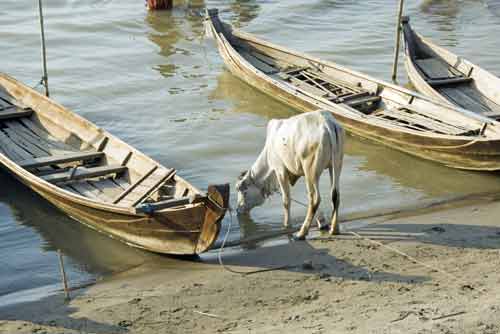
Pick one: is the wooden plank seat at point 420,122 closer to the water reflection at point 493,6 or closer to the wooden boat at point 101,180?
the wooden boat at point 101,180

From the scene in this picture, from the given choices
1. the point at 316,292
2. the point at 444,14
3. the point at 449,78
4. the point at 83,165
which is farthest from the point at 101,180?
the point at 444,14

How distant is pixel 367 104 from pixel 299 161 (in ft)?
16.6

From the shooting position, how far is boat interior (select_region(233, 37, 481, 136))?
12.8 metres

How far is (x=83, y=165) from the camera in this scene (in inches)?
462

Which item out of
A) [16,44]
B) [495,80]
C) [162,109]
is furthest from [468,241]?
[16,44]

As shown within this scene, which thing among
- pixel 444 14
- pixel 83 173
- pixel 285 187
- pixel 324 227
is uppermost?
pixel 444 14

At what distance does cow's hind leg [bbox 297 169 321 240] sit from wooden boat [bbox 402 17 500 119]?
4.75 meters

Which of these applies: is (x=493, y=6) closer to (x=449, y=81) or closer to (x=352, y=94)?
(x=449, y=81)

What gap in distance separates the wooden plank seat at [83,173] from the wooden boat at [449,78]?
5952 millimetres

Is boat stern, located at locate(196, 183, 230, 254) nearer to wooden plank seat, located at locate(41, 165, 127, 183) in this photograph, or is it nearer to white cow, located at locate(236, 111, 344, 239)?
white cow, located at locate(236, 111, 344, 239)

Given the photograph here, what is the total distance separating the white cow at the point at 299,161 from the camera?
9.23 meters

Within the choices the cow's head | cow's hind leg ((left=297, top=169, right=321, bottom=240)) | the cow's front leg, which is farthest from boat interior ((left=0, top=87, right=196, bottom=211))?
cow's hind leg ((left=297, top=169, right=321, bottom=240))

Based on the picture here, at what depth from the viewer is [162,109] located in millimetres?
15602

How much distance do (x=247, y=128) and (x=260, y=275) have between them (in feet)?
19.8
